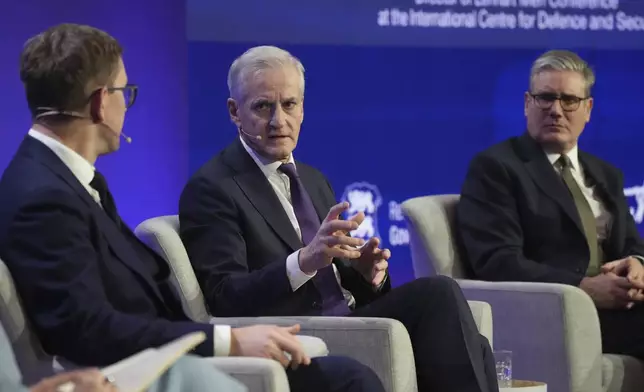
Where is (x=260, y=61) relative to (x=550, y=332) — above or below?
above

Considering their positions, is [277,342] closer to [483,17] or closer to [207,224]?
[207,224]

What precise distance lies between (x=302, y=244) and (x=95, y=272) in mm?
1057

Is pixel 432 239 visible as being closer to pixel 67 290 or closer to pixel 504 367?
pixel 504 367

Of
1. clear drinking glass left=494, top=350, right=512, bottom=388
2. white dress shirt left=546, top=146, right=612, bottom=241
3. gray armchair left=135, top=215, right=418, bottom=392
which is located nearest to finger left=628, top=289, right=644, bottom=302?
white dress shirt left=546, top=146, right=612, bottom=241

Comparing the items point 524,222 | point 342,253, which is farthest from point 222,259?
point 524,222

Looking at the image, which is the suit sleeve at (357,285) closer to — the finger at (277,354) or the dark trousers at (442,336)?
the dark trousers at (442,336)

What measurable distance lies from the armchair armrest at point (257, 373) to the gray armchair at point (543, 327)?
5.59 feet

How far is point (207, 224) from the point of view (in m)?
3.65

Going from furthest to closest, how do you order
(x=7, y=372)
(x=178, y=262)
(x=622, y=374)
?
1. (x=622, y=374)
2. (x=178, y=262)
3. (x=7, y=372)

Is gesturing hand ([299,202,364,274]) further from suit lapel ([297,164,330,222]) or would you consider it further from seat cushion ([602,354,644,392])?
seat cushion ([602,354,644,392])

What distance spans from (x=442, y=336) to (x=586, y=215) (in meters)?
1.43

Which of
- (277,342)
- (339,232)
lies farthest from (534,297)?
(277,342)

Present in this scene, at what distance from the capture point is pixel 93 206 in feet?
9.64

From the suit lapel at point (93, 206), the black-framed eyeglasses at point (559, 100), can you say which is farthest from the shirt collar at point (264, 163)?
the black-framed eyeglasses at point (559, 100)
